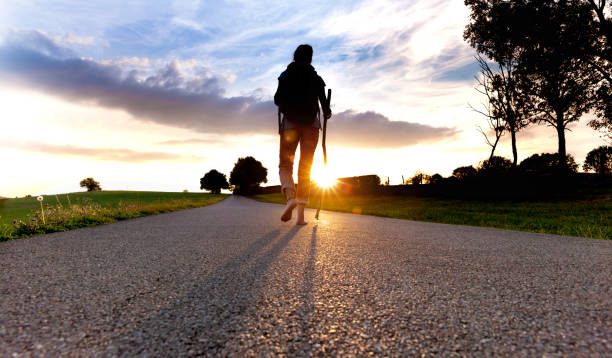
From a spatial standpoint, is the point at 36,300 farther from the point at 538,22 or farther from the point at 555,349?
the point at 538,22

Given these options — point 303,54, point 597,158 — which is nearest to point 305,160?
point 303,54

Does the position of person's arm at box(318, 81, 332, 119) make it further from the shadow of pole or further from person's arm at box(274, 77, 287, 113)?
the shadow of pole

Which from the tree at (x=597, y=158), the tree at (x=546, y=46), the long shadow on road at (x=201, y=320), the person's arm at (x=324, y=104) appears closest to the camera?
the long shadow on road at (x=201, y=320)

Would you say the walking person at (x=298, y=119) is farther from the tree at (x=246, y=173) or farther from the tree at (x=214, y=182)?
the tree at (x=214, y=182)

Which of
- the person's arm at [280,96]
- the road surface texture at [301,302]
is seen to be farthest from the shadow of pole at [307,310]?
the person's arm at [280,96]

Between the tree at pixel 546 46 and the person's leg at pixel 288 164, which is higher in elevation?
the tree at pixel 546 46

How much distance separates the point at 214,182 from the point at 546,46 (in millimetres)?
90496

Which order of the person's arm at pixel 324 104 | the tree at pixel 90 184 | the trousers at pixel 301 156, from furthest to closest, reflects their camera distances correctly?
1. the tree at pixel 90 184
2. the person's arm at pixel 324 104
3. the trousers at pixel 301 156

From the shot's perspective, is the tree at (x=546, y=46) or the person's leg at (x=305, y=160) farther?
the tree at (x=546, y=46)

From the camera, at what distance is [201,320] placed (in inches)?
61.1

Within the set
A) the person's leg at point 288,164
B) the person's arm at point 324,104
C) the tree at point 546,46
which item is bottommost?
the person's leg at point 288,164

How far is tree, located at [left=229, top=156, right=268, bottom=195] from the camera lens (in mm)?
77750

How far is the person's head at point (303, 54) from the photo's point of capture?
18.0ft

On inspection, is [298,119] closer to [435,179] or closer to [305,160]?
[305,160]
